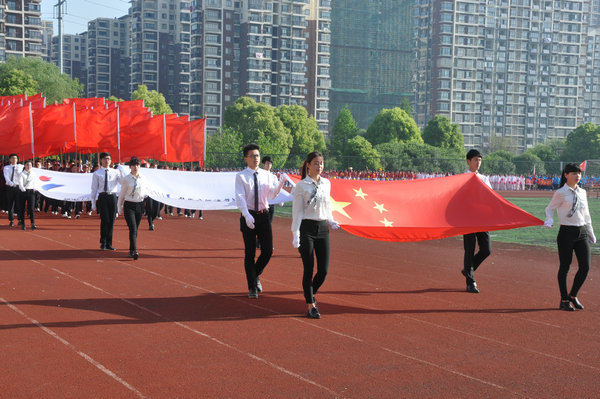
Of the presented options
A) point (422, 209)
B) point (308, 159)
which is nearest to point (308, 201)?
point (308, 159)

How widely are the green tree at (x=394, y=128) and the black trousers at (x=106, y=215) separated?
84.2 metres

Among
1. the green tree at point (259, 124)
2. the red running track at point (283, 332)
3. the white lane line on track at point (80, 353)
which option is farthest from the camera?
the green tree at point (259, 124)

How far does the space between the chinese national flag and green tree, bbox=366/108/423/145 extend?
87333 mm

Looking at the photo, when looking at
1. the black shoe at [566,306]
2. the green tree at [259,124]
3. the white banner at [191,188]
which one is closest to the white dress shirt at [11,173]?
the white banner at [191,188]

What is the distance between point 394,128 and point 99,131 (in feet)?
250

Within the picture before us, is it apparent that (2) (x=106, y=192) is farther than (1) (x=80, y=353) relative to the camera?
Yes

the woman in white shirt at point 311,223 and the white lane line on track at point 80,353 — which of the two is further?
the woman in white shirt at point 311,223

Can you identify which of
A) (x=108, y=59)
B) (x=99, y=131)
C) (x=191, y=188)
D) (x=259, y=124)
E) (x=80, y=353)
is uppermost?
(x=108, y=59)

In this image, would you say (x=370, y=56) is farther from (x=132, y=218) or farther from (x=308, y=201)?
(x=308, y=201)

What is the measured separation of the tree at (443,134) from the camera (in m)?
103

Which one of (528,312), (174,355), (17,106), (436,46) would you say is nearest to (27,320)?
(174,355)

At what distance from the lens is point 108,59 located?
171625 mm

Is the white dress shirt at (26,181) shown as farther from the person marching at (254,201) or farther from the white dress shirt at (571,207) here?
the white dress shirt at (571,207)

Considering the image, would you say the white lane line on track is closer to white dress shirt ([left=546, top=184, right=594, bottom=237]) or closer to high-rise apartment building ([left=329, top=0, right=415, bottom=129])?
white dress shirt ([left=546, top=184, right=594, bottom=237])
